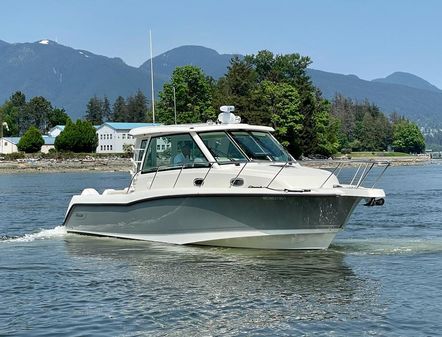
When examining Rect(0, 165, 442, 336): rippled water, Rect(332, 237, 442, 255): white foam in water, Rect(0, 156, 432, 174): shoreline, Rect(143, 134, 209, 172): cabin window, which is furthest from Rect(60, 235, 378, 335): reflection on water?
Rect(0, 156, 432, 174): shoreline

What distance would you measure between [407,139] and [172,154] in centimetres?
17553

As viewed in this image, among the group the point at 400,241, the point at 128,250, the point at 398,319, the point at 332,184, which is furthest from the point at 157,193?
the point at 398,319

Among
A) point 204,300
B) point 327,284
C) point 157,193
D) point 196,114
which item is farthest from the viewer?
point 196,114

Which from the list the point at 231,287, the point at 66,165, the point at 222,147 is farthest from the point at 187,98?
the point at 231,287

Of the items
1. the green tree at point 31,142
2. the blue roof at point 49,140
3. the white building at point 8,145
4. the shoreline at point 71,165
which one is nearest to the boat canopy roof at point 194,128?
the shoreline at point 71,165

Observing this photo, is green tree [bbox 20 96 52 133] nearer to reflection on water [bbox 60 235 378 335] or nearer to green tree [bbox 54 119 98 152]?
green tree [bbox 54 119 98 152]

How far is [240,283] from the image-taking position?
12.7m

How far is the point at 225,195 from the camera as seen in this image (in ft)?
50.7

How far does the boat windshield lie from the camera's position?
658 inches

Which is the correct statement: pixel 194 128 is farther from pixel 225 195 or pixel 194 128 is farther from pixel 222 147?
pixel 225 195

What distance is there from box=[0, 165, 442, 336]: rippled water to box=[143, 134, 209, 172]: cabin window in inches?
79.1

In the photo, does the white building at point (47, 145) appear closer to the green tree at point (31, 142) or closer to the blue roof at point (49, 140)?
the blue roof at point (49, 140)

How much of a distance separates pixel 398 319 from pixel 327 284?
271 centimetres

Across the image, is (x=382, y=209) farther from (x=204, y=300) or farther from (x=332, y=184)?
(x=204, y=300)
